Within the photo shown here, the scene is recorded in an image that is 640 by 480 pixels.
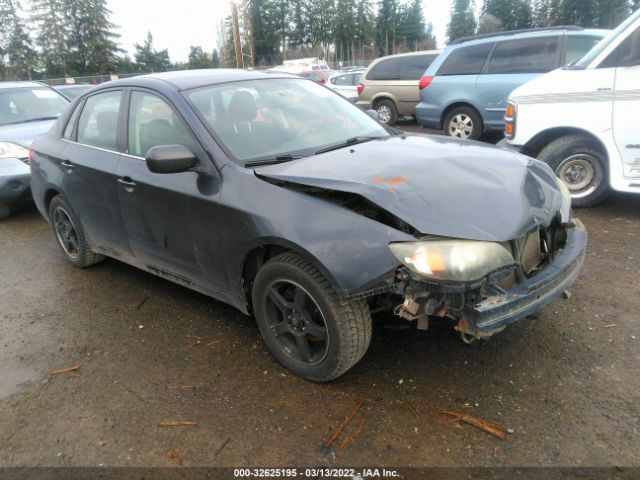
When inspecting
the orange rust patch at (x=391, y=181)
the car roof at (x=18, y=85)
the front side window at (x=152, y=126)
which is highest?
the car roof at (x=18, y=85)

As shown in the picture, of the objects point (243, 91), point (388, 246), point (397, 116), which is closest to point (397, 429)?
point (388, 246)

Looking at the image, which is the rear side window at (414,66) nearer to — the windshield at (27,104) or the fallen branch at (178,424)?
the windshield at (27,104)

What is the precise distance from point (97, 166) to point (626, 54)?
199 inches

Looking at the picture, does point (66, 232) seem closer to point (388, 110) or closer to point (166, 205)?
point (166, 205)

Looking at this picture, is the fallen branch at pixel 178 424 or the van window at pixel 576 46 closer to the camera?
the fallen branch at pixel 178 424

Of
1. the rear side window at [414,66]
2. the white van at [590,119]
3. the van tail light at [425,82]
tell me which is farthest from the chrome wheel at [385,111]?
the white van at [590,119]

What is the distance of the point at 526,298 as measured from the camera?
7.94ft

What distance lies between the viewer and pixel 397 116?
488 inches

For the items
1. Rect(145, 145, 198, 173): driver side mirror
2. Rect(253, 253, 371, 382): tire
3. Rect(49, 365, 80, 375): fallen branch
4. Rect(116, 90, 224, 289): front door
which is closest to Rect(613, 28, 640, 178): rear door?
Rect(253, 253, 371, 382): tire

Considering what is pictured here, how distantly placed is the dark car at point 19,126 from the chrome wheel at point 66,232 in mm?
2068

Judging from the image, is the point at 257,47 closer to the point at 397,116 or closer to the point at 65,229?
the point at 397,116

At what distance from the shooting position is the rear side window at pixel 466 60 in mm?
8628

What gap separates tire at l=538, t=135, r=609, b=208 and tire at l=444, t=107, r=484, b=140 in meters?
3.49

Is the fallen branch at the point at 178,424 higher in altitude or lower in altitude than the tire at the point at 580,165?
lower
